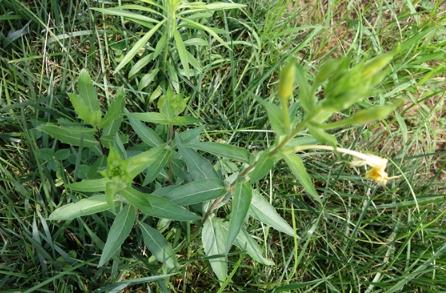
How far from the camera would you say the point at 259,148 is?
2385mm

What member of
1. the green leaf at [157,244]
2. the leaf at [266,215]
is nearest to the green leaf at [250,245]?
the leaf at [266,215]

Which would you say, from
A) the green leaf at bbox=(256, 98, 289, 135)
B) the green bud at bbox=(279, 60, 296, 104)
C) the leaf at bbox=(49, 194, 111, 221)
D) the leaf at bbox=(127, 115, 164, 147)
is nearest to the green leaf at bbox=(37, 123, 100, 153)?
the leaf at bbox=(127, 115, 164, 147)

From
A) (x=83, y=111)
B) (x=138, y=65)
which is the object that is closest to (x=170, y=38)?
(x=138, y=65)

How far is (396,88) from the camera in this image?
101 inches

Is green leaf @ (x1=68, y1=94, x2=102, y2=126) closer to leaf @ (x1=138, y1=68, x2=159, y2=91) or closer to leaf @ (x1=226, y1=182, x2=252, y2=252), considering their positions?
leaf @ (x1=138, y1=68, x2=159, y2=91)

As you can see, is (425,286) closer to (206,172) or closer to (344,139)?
(344,139)

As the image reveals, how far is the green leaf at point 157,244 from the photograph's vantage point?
6.24ft

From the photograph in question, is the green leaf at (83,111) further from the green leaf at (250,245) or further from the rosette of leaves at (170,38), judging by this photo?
the green leaf at (250,245)

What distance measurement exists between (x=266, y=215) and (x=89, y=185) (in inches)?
23.5

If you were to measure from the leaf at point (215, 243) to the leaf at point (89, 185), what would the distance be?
0.44m

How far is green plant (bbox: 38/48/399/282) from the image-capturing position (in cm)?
130

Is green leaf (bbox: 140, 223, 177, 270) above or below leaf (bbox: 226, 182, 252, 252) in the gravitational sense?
below

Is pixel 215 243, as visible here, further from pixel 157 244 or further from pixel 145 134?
pixel 145 134

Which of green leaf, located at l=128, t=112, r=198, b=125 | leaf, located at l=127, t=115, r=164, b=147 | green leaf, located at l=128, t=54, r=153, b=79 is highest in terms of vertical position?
green leaf, located at l=128, t=54, r=153, b=79
